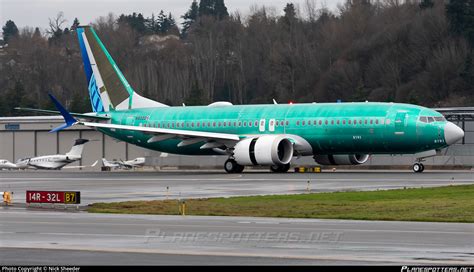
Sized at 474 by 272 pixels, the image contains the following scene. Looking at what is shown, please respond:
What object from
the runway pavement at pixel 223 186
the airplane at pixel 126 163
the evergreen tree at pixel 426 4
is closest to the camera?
the runway pavement at pixel 223 186

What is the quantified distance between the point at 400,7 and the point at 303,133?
230 ft

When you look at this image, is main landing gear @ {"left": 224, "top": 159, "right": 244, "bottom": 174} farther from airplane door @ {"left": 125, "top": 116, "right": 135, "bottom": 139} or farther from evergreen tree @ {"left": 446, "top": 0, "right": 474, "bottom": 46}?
evergreen tree @ {"left": 446, "top": 0, "right": 474, "bottom": 46}

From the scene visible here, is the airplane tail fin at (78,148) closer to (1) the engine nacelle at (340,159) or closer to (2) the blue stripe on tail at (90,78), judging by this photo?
(2) the blue stripe on tail at (90,78)

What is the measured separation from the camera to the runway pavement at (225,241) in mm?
18250

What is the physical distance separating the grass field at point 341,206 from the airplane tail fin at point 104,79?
33.2m

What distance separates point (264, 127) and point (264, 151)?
343 centimetres

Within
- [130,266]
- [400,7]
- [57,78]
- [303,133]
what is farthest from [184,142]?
[57,78]

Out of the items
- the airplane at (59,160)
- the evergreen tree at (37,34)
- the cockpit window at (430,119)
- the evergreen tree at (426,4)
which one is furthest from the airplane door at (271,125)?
the evergreen tree at (37,34)

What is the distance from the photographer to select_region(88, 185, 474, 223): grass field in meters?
28.6

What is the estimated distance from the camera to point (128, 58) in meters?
143

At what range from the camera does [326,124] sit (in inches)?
2270

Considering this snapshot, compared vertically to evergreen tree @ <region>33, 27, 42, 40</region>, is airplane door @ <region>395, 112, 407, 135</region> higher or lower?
lower

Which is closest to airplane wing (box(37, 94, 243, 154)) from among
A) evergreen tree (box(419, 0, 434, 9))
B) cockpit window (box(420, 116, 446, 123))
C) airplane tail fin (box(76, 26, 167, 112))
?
airplane tail fin (box(76, 26, 167, 112))

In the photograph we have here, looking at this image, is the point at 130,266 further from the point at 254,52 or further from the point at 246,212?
the point at 254,52
